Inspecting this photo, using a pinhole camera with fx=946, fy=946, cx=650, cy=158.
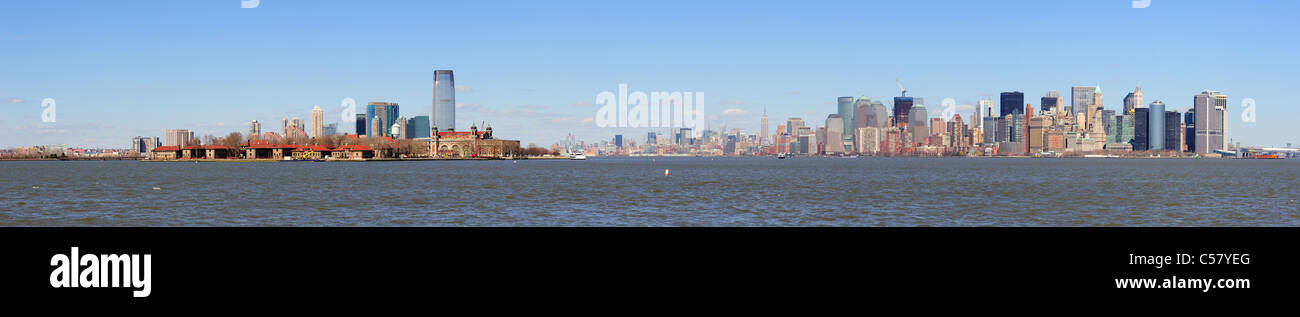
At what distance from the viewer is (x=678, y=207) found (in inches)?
2021
